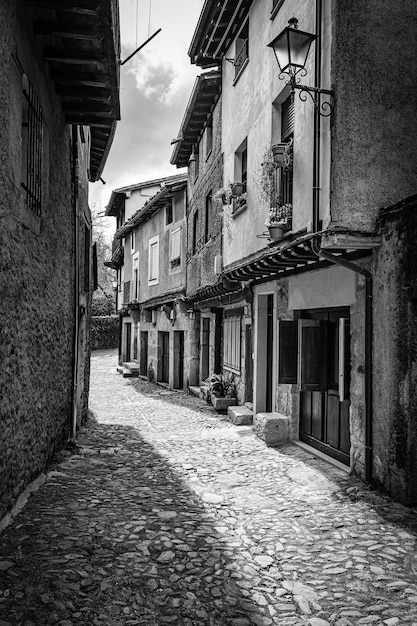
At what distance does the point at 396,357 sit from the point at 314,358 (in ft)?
5.70

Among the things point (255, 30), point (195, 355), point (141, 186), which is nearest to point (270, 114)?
point (255, 30)

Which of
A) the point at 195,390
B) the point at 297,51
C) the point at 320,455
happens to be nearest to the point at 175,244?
the point at 195,390

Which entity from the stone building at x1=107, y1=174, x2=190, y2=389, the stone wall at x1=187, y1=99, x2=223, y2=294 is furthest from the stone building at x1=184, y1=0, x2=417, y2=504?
the stone building at x1=107, y1=174, x2=190, y2=389

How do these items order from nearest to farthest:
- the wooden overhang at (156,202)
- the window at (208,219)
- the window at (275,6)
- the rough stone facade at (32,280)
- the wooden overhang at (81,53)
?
the rough stone facade at (32,280), the wooden overhang at (81,53), the window at (275,6), the window at (208,219), the wooden overhang at (156,202)

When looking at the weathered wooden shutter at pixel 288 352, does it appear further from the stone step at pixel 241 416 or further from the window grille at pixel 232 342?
the window grille at pixel 232 342

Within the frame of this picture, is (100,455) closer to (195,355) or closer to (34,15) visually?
(34,15)

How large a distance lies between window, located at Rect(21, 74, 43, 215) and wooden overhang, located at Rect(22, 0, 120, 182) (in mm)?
628

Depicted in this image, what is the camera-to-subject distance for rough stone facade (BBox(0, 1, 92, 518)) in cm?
427

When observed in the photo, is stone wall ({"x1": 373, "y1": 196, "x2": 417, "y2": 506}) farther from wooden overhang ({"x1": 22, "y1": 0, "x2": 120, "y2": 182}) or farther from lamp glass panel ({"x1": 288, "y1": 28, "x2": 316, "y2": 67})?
wooden overhang ({"x1": 22, "y1": 0, "x2": 120, "y2": 182})

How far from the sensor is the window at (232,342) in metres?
10.7

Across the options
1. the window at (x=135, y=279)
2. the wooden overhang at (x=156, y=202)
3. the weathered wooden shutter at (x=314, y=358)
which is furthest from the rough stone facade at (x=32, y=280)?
the window at (x=135, y=279)

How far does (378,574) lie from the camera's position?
381 cm

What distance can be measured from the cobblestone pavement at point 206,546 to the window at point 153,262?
1247 centimetres

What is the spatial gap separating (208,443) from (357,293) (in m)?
3.70
